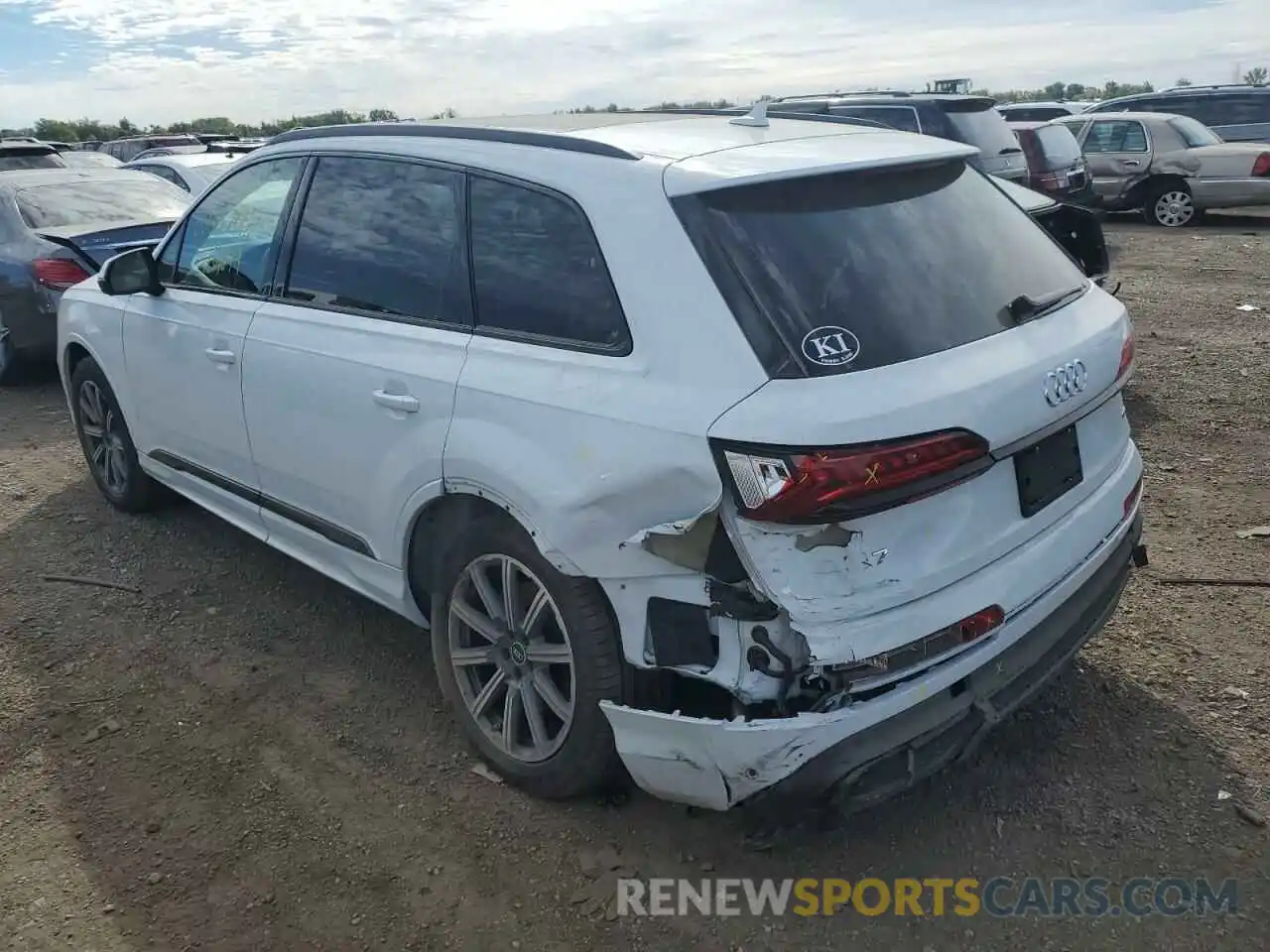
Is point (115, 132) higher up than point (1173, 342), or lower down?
higher up

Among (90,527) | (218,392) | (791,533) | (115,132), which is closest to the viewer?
(791,533)

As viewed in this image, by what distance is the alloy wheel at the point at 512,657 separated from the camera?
295cm

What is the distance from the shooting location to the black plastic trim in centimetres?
356

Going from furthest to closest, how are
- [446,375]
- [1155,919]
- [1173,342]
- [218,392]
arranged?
[1173,342] → [218,392] → [446,375] → [1155,919]

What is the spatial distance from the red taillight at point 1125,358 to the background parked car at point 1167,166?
13.0 metres

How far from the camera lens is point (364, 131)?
3633 millimetres

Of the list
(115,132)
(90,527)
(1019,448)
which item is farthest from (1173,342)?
(115,132)

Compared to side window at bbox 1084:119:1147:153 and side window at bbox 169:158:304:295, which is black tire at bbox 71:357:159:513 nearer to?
side window at bbox 169:158:304:295

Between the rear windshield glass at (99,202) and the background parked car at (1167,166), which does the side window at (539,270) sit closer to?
the rear windshield glass at (99,202)

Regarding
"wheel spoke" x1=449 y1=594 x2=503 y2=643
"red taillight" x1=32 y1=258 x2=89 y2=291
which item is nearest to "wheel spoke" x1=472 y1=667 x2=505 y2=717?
"wheel spoke" x1=449 y1=594 x2=503 y2=643

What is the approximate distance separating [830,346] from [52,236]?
283 inches

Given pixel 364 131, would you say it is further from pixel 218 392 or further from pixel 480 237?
pixel 218 392

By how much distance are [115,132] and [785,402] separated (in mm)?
63695

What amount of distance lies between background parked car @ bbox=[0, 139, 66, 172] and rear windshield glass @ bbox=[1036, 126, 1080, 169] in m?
12.5
